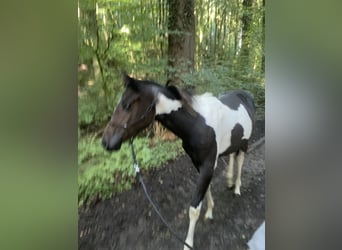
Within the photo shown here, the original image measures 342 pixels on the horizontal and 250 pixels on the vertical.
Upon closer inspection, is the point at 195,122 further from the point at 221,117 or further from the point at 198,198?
the point at 198,198

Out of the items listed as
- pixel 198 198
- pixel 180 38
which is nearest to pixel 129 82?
pixel 180 38

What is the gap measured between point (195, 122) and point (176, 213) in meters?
0.35

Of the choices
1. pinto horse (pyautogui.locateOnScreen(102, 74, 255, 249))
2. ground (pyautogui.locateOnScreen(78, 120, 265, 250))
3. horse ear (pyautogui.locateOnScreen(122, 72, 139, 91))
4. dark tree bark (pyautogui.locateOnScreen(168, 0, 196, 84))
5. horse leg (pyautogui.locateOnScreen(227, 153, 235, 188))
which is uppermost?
dark tree bark (pyautogui.locateOnScreen(168, 0, 196, 84))

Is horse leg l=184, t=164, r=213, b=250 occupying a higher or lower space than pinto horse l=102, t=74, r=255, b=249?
lower

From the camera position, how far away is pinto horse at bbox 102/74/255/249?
1431 mm

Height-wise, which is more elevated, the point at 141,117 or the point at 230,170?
the point at 141,117

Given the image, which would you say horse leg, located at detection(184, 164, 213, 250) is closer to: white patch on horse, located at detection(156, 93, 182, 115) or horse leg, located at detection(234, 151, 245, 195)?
horse leg, located at detection(234, 151, 245, 195)

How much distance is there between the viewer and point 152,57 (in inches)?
56.7

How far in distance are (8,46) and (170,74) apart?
59cm

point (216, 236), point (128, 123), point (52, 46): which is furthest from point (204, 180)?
point (52, 46)

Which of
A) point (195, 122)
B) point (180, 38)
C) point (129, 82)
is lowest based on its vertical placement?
point (195, 122)

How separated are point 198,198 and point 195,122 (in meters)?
0.29

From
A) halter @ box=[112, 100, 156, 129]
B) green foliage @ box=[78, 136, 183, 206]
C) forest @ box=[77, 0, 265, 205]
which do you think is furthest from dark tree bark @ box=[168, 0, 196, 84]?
green foliage @ box=[78, 136, 183, 206]

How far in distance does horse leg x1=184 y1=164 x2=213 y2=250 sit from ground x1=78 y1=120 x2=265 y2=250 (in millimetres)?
16
